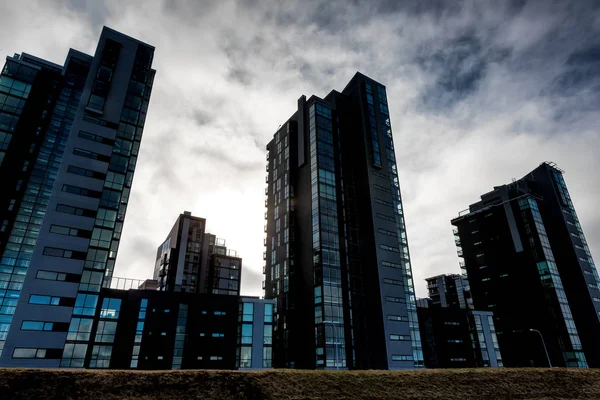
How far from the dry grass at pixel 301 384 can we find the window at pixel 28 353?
144 ft

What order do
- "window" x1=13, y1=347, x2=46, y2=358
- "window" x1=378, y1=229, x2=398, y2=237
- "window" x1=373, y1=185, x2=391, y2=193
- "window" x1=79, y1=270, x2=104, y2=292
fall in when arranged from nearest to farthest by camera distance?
"window" x1=13, y1=347, x2=46, y2=358 → "window" x1=79, y1=270, x2=104, y2=292 → "window" x1=378, y1=229, x2=398, y2=237 → "window" x1=373, y1=185, x2=391, y2=193

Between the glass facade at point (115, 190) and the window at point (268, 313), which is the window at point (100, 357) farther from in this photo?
the window at point (268, 313)

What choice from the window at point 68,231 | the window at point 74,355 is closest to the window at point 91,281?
the window at point 68,231

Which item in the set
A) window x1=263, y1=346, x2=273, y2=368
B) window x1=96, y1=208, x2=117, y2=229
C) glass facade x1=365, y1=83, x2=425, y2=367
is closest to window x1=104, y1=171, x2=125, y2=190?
window x1=96, y1=208, x2=117, y2=229

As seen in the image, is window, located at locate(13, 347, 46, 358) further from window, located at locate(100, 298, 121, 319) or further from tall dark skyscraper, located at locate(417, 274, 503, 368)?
tall dark skyscraper, located at locate(417, 274, 503, 368)

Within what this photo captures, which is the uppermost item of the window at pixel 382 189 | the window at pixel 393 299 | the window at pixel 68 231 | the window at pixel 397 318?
the window at pixel 382 189

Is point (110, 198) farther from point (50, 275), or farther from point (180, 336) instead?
point (180, 336)

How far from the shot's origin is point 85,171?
58.2 meters

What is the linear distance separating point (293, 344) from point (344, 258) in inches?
791

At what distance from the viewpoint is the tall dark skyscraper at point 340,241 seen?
2594 inches

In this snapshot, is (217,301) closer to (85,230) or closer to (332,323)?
(332,323)

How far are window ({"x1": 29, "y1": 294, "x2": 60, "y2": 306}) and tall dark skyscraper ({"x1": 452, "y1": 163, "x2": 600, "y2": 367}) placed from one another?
332ft

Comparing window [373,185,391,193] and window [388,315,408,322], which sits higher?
window [373,185,391,193]

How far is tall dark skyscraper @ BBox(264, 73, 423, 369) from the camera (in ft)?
216
